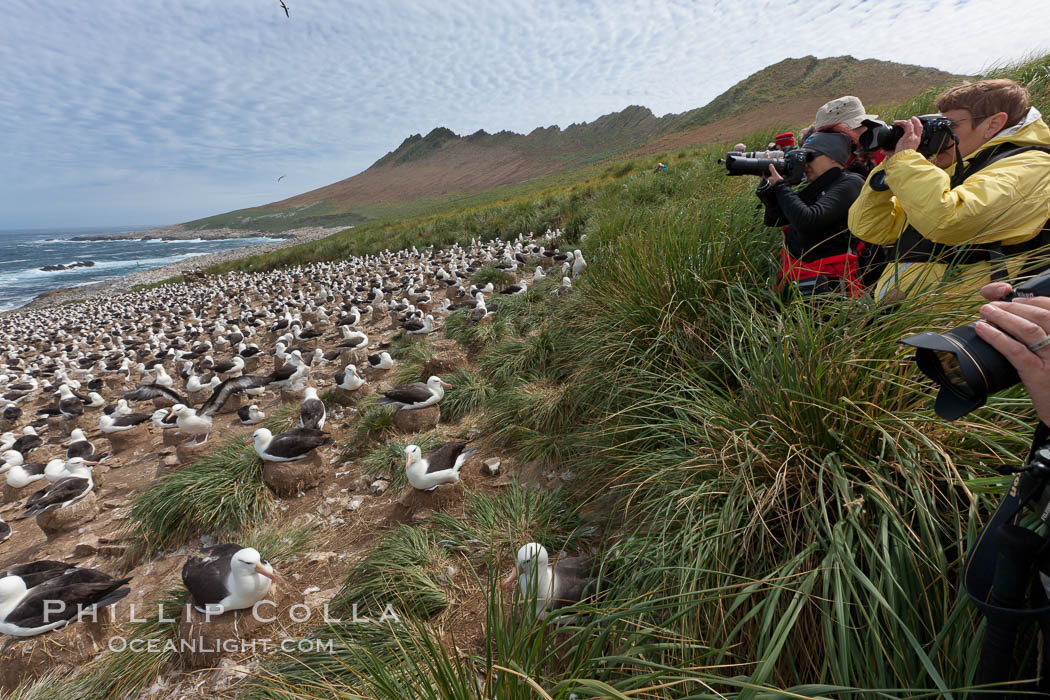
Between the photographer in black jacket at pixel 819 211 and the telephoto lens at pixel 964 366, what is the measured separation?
77.8 inches

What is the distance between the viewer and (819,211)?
9.51ft

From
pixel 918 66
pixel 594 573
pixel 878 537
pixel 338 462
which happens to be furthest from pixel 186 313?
pixel 918 66

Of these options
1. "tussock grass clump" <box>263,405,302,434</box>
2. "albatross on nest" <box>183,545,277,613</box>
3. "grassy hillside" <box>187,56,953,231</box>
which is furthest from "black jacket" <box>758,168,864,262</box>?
"grassy hillside" <box>187,56,953,231</box>

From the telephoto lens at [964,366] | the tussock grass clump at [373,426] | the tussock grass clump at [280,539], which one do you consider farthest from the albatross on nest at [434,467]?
the telephoto lens at [964,366]

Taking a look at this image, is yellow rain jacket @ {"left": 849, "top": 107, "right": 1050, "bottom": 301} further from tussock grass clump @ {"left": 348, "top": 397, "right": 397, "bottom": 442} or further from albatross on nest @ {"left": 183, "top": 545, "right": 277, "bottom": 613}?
tussock grass clump @ {"left": 348, "top": 397, "right": 397, "bottom": 442}

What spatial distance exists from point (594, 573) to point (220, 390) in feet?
24.3

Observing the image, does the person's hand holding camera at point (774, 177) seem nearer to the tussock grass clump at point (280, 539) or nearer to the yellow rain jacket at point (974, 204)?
the yellow rain jacket at point (974, 204)

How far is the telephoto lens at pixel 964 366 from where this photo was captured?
0.92m

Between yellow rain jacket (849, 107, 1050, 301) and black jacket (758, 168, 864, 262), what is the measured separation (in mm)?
637

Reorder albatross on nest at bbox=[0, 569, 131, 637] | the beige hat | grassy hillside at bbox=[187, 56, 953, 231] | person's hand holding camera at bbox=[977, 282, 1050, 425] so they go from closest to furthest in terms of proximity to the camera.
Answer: person's hand holding camera at bbox=[977, 282, 1050, 425] → the beige hat → albatross on nest at bbox=[0, 569, 131, 637] → grassy hillside at bbox=[187, 56, 953, 231]

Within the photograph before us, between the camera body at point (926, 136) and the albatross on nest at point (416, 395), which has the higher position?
the camera body at point (926, 136)

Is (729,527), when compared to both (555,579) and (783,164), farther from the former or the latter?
(783,164)

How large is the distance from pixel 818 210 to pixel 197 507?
5998 mm

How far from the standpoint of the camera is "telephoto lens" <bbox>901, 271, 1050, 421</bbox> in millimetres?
918
